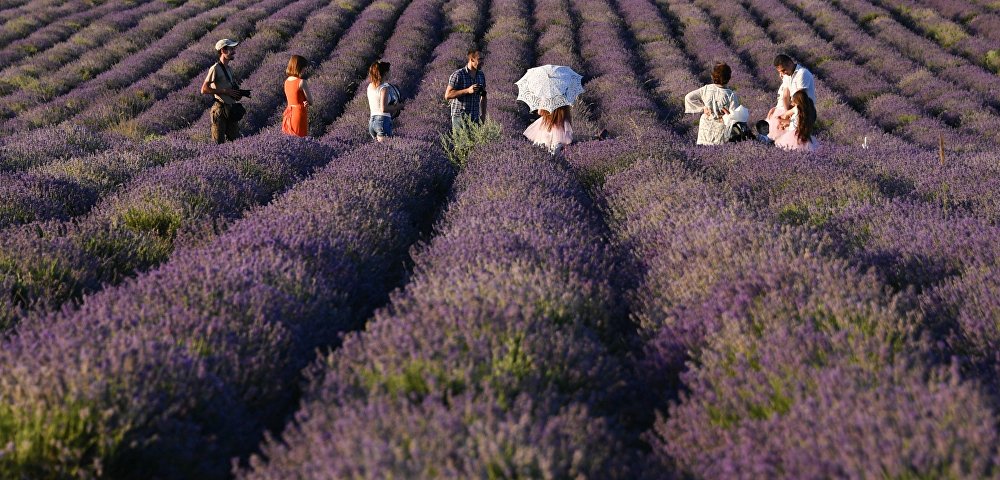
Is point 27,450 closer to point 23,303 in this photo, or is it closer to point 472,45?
point 23,303

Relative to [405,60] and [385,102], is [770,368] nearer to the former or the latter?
[385,102]

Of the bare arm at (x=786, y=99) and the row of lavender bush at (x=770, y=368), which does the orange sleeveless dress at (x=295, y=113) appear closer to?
the bare arm at (x=786, y=99)

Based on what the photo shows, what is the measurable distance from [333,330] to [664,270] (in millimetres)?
1432

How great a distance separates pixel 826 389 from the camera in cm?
206

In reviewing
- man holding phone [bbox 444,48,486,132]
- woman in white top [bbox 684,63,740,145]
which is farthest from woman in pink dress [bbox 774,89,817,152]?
man holding phone [bbox 444,48,486,132]

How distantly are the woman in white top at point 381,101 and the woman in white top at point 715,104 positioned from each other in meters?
2.95

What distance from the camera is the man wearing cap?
26.5ft

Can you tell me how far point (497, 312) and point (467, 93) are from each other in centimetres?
568

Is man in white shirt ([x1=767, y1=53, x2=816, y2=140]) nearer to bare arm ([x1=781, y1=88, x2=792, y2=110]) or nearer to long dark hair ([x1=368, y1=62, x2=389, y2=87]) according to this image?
bare arm ([x1=781, y1=88, x2=792, y2=110])

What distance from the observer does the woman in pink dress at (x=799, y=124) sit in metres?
7.11

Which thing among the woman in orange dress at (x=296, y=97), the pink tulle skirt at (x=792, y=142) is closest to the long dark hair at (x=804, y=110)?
the pink tulle skirt at (x=792, y=142)

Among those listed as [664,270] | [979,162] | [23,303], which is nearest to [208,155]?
[23,303]

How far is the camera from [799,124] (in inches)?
281

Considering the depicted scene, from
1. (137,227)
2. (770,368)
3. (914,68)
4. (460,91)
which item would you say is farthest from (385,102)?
(914,68)
